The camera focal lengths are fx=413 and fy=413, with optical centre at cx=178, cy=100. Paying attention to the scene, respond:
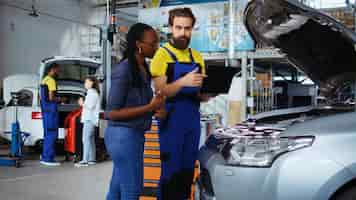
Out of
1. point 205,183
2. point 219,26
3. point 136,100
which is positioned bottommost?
point 205,183

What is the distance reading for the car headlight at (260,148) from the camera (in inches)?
88.7

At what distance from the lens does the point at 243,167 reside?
7.57 feet

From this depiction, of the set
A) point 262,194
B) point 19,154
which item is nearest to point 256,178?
point 262,194

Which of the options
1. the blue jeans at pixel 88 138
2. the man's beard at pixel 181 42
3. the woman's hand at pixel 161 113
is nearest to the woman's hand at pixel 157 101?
the woman's hand at pixel 161 113

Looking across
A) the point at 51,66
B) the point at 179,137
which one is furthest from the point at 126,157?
the point at 51,66

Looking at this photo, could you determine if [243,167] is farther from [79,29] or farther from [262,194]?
[79,29]

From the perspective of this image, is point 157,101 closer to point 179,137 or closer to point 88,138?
point 179,137

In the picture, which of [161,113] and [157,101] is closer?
[157,101]

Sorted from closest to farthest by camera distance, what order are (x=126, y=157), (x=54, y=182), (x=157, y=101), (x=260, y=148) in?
(x=260, y=148), (x=126, y=157), (x=157, y=101), (x=54, y=182)

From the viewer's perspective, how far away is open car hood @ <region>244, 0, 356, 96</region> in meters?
2.91

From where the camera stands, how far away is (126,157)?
2490 millimetres

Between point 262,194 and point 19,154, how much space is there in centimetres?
587

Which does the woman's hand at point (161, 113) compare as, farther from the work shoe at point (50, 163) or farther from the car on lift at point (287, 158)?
the work shoe at point (50, 163)

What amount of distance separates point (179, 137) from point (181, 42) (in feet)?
2.18
